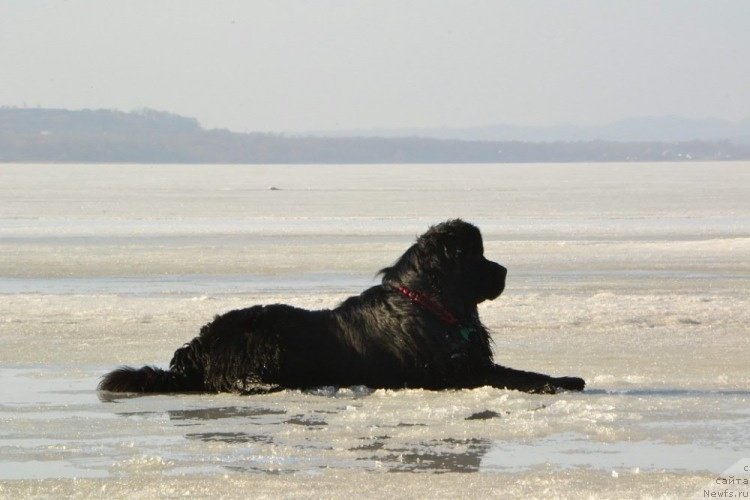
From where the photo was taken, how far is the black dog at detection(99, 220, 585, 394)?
7793mm

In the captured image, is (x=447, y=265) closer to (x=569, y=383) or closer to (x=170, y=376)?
(x=569, y=383)

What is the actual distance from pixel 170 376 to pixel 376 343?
1244 mm

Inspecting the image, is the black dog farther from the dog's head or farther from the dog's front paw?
the dog's front paw

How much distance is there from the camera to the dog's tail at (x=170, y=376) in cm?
780

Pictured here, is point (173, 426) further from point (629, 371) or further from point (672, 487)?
point (629, 371)

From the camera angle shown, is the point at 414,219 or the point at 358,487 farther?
the point at 414,219

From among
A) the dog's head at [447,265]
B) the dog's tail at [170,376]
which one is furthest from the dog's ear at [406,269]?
the dog's tail at [170,376]

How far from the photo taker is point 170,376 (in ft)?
26.1

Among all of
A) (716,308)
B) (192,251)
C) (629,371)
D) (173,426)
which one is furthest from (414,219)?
(173,426)

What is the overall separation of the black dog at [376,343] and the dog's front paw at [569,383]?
12.0 inches

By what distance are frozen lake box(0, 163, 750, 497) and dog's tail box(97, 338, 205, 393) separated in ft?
0.51

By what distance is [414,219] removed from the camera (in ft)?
98.6

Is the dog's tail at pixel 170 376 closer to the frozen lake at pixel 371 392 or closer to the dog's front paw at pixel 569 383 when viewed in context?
the frozen lake at pixel 371 392

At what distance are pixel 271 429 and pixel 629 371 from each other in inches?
113
